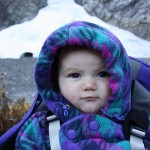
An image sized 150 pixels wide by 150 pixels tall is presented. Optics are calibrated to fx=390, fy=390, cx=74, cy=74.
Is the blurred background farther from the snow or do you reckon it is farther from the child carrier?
the child carrier

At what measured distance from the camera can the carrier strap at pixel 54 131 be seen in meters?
1.89

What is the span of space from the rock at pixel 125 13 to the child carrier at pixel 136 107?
17109 mm

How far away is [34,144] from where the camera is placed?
194cm

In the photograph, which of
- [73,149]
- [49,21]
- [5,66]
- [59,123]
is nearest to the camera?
[73,149]

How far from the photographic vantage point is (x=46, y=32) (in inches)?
719

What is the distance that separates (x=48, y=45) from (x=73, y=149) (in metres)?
0.52

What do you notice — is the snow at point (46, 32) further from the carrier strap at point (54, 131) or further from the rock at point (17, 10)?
the carrier strap at point (54, 131)

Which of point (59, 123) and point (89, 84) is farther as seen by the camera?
point (59, 123)

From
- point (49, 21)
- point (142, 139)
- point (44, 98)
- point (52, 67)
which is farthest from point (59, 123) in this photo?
point (49, 21)

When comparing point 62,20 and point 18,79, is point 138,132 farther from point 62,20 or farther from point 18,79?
point 62,20

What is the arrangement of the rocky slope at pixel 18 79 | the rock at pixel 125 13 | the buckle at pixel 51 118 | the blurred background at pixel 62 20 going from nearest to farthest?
1. the buckle at pixel 51 118
2. the rocky slope at pixel 18 79
3. the blurred background at pixel 62 20
4. the rock at pixel 125 13

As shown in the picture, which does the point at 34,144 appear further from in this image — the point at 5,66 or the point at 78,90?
the point at 5,66

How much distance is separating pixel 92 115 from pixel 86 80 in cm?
18

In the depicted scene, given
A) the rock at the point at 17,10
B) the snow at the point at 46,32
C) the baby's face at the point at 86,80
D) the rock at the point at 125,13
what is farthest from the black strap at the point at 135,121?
the rock at the point at 17,10
